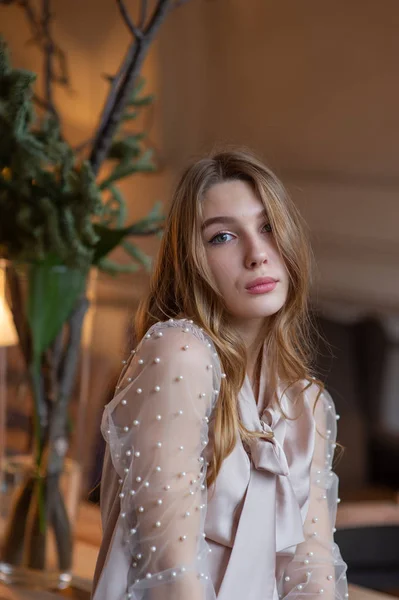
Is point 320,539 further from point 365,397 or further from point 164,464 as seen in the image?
point 365,397

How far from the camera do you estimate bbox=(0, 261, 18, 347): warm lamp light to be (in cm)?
140

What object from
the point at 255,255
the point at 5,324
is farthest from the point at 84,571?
the point at 255,255

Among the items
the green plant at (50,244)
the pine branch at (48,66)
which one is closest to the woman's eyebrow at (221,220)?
the green plant at (50,244)

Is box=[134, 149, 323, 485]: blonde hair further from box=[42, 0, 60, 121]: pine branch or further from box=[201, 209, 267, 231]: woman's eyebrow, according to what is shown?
box=[42, 0, 60, 121]: pine branch

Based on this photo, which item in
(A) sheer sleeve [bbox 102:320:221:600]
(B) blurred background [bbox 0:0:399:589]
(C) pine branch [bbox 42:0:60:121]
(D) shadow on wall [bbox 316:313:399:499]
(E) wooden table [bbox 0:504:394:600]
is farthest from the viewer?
(B) blurred background [bbox 0:0:399:589]

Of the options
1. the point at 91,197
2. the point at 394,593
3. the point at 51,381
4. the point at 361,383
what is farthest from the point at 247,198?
the point at 361,383

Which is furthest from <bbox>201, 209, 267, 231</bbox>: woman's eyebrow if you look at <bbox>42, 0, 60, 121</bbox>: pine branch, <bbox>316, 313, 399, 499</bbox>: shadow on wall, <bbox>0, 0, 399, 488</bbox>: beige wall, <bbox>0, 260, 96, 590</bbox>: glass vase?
<bbox>0, 0, 399, 488</bbox>: beige wall

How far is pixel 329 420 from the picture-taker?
3.59 ft

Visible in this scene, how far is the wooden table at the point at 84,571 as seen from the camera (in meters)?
1.22

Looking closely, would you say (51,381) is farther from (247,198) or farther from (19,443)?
(247,198)

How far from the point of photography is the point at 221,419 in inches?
37.0

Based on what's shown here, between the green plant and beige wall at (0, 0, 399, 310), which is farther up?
beige wall at (0, 0, 399, 310)

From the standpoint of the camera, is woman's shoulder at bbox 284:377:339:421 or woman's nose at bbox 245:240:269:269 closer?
woman's nose at bbox 245:240:269:269

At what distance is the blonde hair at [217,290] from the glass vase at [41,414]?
14.2 inches
